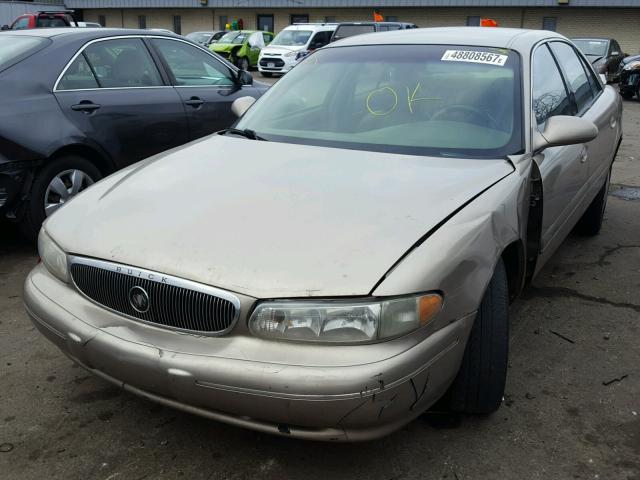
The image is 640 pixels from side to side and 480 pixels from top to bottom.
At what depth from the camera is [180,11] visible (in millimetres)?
39188

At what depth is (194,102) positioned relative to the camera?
5.67m

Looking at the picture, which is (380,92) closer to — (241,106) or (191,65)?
(241,106)

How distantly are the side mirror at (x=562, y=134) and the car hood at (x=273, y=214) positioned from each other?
0.33m

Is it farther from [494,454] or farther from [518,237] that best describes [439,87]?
[494,454]

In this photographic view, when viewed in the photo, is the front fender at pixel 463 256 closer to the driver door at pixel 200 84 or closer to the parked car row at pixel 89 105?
the parked car row at pixel 89 105

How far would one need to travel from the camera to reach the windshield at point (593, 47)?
55.0 ft

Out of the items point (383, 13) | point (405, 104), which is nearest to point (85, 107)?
point (405, 104)

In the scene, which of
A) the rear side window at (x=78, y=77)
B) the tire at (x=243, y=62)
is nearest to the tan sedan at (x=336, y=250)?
the rear side window at (x=78, y=77)

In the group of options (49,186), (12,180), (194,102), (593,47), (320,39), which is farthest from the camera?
(320,39)

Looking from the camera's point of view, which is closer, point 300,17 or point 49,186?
point 49,186

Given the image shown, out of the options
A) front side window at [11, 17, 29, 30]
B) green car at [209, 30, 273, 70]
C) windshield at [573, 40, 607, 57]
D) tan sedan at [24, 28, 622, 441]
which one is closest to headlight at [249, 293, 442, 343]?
tan sedan at [24, 28, 622, 441]

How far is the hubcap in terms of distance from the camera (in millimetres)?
4590

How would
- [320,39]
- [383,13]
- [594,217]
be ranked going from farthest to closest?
[383,13]
[320,39]
[594,217]

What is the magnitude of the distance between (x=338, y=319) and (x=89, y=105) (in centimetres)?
359
